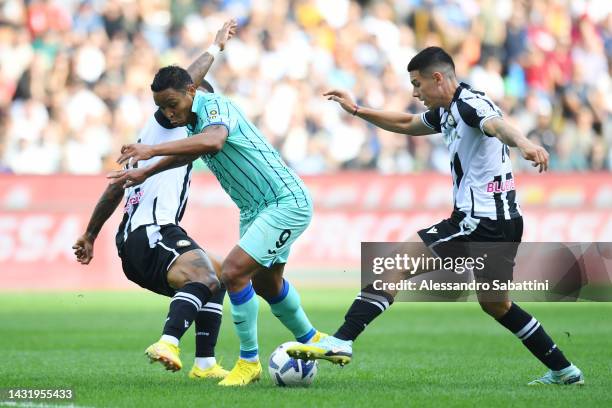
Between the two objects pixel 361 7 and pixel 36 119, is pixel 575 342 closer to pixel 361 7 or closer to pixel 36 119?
pixel 36 119

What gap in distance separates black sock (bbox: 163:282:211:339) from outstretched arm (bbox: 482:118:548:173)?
2364 millimetres

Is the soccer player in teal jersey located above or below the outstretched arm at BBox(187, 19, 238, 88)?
below

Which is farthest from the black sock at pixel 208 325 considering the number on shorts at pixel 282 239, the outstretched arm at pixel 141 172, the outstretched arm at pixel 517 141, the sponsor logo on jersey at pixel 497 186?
the outstretched arm at pixel 517 141

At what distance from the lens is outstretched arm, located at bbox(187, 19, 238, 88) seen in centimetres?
1028

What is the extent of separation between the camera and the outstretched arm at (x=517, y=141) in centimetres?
769

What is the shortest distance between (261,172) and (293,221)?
1.46ft

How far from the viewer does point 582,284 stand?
16312 mm

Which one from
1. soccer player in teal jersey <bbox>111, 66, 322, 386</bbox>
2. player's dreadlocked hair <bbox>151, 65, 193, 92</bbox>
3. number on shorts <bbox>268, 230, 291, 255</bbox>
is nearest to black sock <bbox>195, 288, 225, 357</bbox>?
soccer player in teal jersey <bbox>111, 66, 322, 386</bbox>

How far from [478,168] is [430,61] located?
880mm

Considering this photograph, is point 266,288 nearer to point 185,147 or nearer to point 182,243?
point 182,243

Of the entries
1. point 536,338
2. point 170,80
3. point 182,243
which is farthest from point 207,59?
point 536,338

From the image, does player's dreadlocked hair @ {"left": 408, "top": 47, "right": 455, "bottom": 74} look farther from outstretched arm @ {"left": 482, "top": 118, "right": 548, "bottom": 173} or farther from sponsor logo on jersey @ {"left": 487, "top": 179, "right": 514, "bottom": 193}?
sponsor logo on jersey @ {"left": 487, "top": 179, "right": 514, "bottom": 193}

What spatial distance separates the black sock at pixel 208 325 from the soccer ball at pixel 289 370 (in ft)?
3.23

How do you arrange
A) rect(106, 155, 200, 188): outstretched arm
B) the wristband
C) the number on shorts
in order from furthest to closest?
the wristband, the number on shorts, rect(106, 155, 200, 188): outstretched arm
